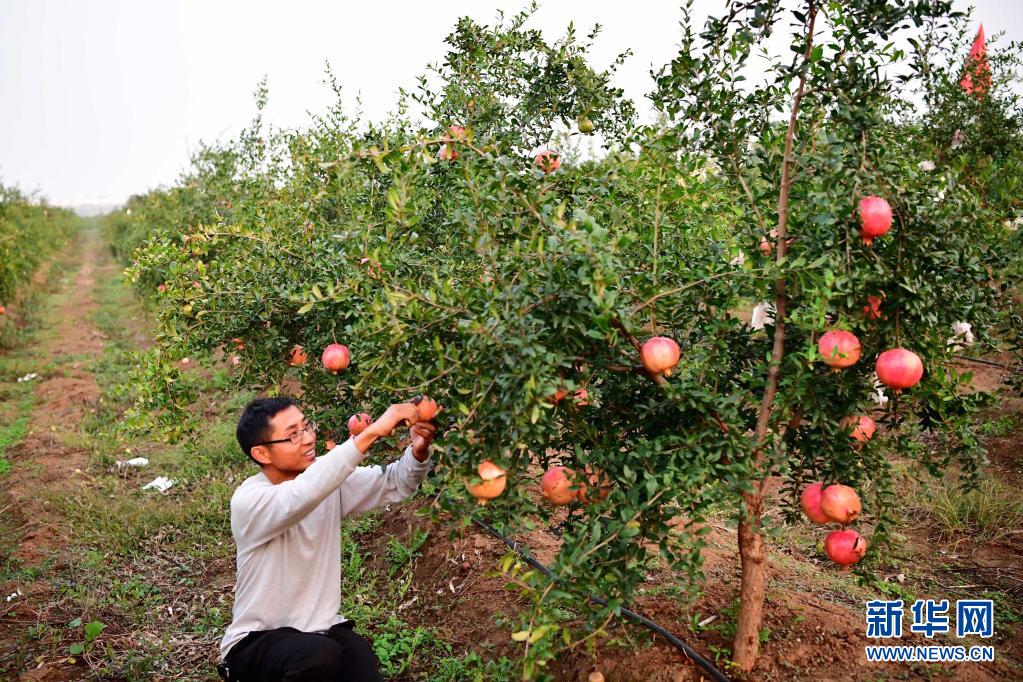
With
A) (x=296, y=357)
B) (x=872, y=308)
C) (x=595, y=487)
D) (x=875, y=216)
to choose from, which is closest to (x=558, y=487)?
(x=595, y=487)

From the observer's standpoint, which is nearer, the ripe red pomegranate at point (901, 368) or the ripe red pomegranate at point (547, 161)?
the ripe red pomegranate at point (901, 368)

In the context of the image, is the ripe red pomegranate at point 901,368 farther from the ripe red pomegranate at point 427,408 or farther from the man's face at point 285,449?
the man's face at point 285,449

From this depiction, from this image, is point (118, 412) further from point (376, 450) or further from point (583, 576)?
point (583, 576)

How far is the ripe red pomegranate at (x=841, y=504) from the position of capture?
2469 millimetres

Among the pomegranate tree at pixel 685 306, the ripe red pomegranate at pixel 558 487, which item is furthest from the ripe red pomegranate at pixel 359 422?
the ripe red pomegranate at pixel 558 487

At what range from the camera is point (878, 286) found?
241cm

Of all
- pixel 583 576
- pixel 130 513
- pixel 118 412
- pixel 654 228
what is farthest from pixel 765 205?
pixel 118 412

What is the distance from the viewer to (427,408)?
93.8 inches

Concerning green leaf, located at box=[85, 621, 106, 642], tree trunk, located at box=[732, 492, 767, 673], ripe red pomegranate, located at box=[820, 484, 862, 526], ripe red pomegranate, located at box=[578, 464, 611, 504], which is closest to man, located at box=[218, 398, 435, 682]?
ripe red pomegranate, located at box=[578, 464, 611, 504]

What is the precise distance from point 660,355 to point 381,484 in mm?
1150

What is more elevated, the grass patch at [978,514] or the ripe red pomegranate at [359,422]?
the ripe red pomegranate at [359,422]

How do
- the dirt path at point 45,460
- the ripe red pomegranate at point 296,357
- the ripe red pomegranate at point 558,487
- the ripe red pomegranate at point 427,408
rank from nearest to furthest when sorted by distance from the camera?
1. the ripe red pomegranate at point 427,408
2. the ripe red pomegranate at point 558,487
3. the ripe red pomegranate at point 296,357
4. the dirt path at point 45,460

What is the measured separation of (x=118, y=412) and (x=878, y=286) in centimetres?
775

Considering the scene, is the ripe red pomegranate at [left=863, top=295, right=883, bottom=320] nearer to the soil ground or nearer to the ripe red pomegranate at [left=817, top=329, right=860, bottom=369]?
the ripe red pomegranate at [left=817, top=329, right=860, bottom=369]
